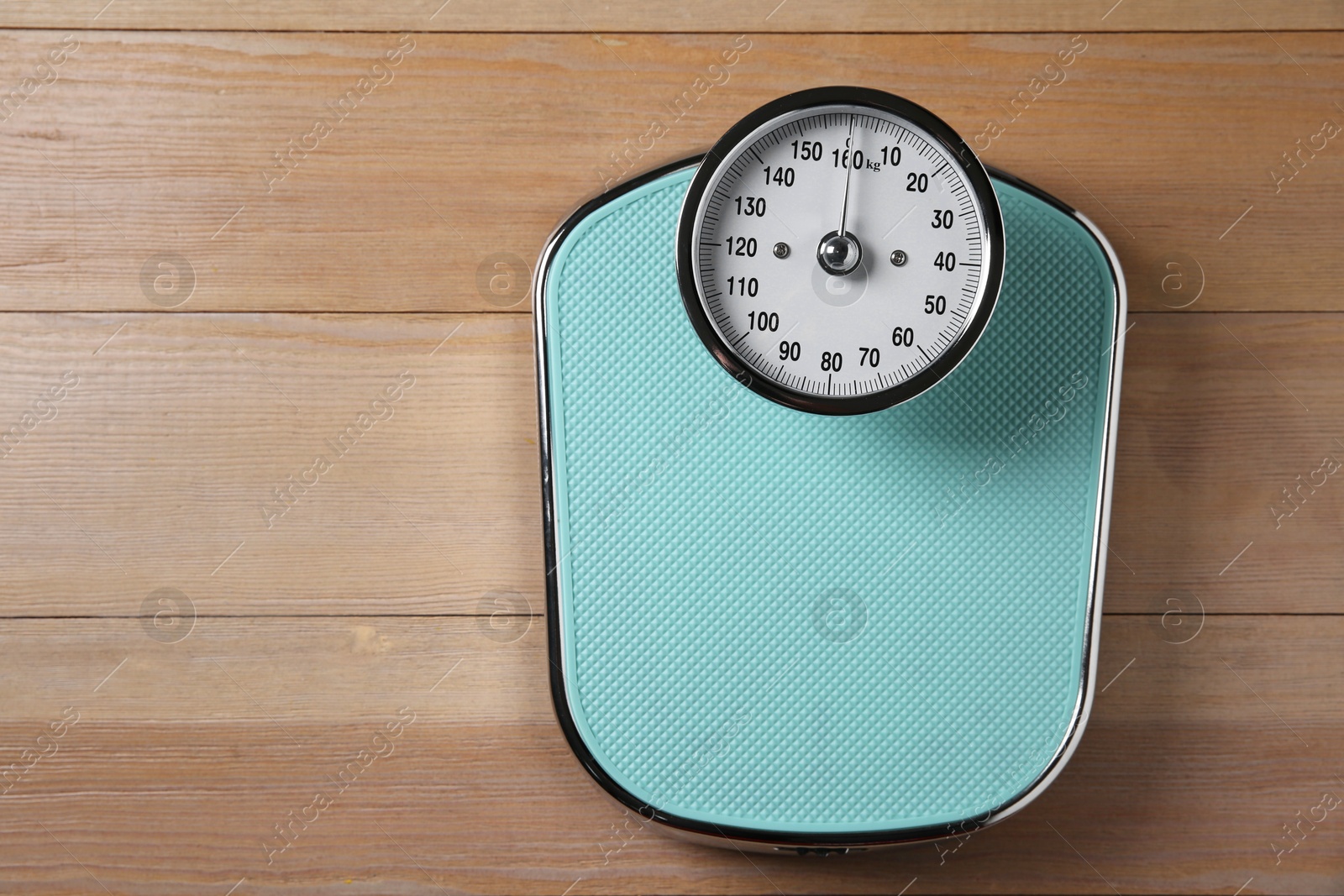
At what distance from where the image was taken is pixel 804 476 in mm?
587

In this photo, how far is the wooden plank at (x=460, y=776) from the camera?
658mm

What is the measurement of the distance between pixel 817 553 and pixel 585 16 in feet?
1.43

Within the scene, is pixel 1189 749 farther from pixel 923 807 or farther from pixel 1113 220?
pixel 1113 220

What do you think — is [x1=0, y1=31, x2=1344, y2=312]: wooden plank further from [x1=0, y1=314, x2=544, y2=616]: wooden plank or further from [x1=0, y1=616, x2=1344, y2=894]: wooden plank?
[x1=0, y1=616, x2=1344, y2=894]: wooden plank

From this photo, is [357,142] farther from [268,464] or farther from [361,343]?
[268,464]

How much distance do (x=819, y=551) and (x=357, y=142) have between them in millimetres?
455

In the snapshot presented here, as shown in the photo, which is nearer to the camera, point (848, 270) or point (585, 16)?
point (848, 270)

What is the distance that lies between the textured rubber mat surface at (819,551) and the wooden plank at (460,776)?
10 centimetres

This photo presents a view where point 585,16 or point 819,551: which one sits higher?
point 585,16

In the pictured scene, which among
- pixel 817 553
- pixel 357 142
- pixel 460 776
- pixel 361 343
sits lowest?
pixel 460 776

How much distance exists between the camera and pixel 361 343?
66 cm

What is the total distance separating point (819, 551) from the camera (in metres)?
0.59

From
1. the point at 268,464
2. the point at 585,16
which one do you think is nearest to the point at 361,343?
the point at 268,464

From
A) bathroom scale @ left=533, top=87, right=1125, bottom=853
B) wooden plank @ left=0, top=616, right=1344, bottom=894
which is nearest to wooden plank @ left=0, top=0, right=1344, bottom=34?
bathroom scale @ left=533, top=87, right=1125, bottom=853
